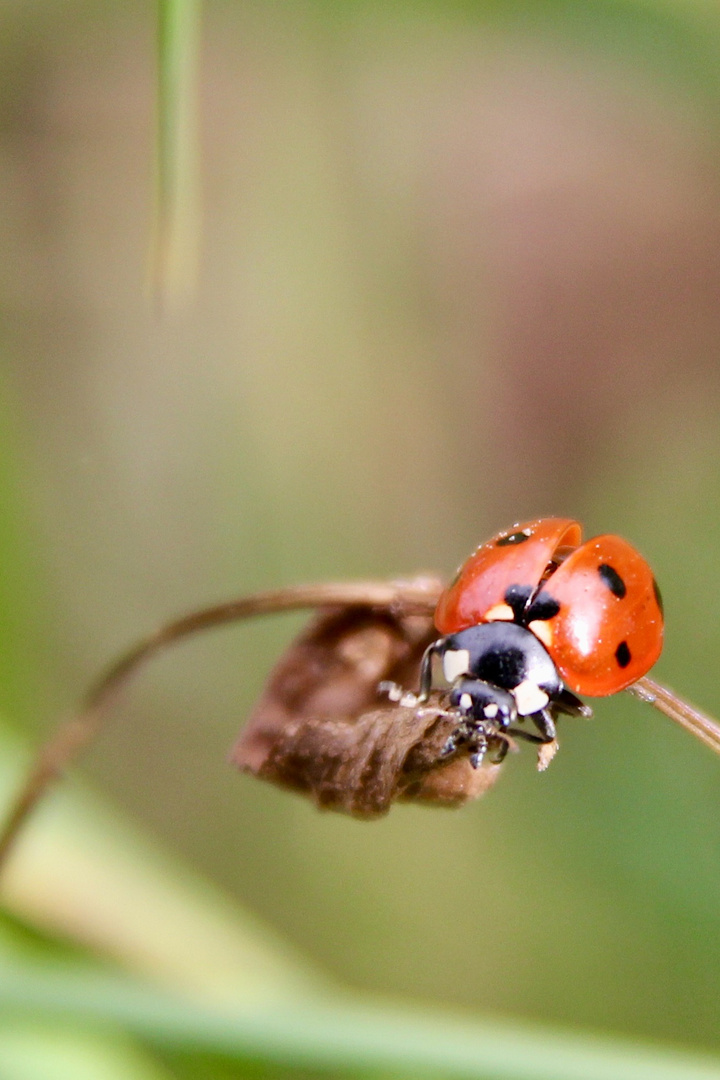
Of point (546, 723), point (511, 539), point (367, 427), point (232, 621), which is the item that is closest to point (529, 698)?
point (546, 723)

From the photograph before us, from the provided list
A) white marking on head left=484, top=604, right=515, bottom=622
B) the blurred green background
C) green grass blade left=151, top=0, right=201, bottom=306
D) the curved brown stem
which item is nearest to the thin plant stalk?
the curved brown stem

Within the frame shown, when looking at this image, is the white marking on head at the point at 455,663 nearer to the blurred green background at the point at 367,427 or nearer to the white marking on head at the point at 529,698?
the white marking on head at the point at 529,698

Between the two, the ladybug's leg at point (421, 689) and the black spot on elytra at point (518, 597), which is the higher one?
the black spot on elytra at point (518, 597)

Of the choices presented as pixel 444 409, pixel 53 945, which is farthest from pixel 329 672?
pixel 444 409

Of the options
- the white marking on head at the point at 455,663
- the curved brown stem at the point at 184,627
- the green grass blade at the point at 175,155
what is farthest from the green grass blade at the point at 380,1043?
the green grass blade at the point at 175,155

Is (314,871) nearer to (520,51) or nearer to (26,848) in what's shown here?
(26,848)

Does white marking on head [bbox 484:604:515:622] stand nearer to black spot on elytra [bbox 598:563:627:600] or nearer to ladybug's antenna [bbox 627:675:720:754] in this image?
black spot on elytra [bbox 598:563:627:600]

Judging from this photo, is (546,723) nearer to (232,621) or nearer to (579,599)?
(579,599)
